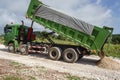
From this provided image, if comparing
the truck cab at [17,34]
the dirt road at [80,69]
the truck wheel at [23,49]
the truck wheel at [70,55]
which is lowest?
the dirt road at [80,69]

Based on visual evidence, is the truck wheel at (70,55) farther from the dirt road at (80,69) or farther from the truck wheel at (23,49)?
the truck wheel at (23,49)

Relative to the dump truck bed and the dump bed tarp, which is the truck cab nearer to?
the dump truck bed

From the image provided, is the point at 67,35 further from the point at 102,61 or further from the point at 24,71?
the point at 24,71

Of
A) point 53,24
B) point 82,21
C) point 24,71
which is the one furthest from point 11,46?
point 24,71

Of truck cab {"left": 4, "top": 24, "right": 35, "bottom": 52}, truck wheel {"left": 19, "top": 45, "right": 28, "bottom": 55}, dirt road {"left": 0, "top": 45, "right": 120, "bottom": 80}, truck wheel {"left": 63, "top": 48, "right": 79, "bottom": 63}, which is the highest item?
truck cab {"left": 4, "top": 24, "right": 35, "bottom": 52}

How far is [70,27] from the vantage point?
61.3 feet

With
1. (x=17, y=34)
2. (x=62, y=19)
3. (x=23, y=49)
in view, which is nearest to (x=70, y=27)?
(x=62, y=19)

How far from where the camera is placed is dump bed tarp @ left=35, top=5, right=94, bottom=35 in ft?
59.7

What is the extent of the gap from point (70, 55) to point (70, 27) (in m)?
2.13

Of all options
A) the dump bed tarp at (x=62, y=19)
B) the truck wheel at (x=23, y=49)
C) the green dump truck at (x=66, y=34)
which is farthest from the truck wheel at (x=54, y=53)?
the truck wheel at (x=23, y=49)

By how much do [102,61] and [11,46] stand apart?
8.80 metres

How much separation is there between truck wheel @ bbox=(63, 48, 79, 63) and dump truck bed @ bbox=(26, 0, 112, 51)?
32.2 inches

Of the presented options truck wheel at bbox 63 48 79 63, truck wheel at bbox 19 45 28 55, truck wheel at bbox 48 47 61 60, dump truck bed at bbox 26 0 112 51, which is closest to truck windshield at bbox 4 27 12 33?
truck wheel at bbox 19 45 28 55

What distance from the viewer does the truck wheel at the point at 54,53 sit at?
1914 centimetres
